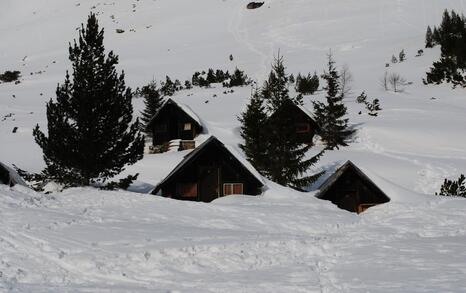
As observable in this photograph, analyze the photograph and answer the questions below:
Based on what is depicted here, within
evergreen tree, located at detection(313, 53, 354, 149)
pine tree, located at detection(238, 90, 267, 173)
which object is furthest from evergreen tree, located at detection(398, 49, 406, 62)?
pine tree, located at detection(238, 90, 267, 173)

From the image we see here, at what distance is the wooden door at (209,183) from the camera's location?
25859 mm

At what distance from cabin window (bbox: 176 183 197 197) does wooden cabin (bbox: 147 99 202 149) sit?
1568 centimetres

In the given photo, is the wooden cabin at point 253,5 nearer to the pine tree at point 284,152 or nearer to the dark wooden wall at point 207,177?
the pine tree at point 284,152

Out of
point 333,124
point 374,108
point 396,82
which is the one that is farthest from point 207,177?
point 396,82

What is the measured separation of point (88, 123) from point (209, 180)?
7489mm

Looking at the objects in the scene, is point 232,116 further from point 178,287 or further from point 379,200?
point 178,287

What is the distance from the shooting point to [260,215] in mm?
18562

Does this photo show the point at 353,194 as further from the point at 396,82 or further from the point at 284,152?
the point at 396,82

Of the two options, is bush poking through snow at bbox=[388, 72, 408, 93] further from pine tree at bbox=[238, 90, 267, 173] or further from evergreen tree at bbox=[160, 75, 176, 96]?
pine tree at bbox=[238, 90, 267, 173]

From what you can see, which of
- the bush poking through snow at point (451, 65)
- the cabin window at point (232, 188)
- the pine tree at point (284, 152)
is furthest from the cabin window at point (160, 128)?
the bush poking through snow at point (451, 65)

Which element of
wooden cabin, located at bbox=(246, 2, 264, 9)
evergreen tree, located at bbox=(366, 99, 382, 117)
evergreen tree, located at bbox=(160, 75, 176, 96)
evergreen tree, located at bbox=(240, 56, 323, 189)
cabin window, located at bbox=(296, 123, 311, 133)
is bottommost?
evergreen tree, located at bbox=(240, 56, 323, 189)

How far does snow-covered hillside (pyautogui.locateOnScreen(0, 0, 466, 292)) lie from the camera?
10445 mm

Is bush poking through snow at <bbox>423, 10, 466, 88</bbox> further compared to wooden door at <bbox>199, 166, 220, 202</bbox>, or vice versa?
bush poking through snow at <bbox>423, 10, 466, 88</bbox>

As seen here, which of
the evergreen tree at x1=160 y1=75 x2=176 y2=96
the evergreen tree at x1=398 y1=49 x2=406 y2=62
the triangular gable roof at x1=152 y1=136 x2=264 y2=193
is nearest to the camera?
the triangular gable roof at x1=152 y1=136 x2=264 y2=193
